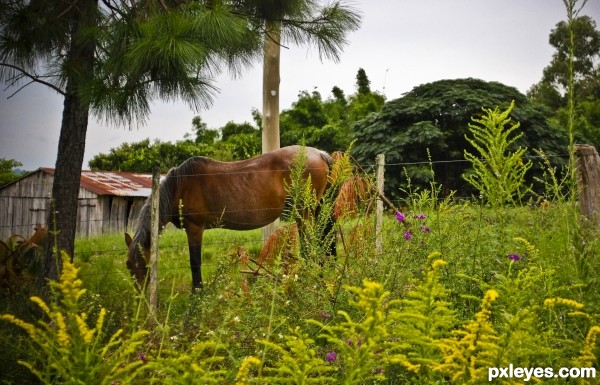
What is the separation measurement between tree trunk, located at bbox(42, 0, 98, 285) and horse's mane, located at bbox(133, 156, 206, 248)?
1.98 ft

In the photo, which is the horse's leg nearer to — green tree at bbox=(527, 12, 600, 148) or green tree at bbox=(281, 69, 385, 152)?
green tree at bbox=(281, 69, 385, 152)

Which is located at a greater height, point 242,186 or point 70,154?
point 70,154

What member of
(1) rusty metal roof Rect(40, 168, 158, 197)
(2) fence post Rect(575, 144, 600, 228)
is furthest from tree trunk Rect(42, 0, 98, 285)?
(1) rusty metal roof Rect(40, 168, 158, 197)

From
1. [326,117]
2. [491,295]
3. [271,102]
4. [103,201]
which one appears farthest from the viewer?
[326,117]

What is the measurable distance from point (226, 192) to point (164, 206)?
2.36ft

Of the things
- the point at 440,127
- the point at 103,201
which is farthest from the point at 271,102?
the point at 440,127

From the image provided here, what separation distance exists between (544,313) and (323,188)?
4175 millimetres

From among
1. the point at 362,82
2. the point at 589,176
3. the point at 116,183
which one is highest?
the point at 362,82

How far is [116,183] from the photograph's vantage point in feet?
56.2

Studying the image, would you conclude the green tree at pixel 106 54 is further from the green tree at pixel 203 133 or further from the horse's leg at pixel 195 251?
the green tree at pixel 203 133

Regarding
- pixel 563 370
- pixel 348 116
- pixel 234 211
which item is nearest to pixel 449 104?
pixel 348 116

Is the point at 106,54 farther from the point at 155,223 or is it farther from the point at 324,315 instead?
the point at 324,315

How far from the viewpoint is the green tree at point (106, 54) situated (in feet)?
15.7

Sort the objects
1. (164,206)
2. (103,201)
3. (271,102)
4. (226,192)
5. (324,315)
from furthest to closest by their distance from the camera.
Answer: (103,201) < (271,102) < (226,192) < (164,206) < (324,315)
